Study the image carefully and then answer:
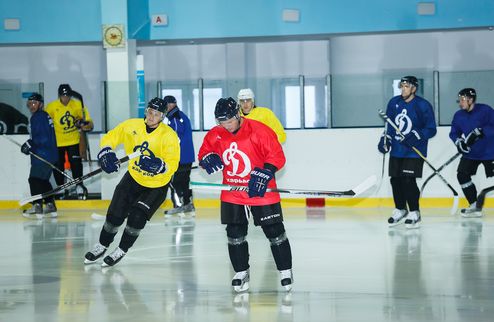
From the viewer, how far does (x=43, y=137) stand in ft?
35.8

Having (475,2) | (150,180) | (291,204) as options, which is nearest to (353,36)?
(475,2)

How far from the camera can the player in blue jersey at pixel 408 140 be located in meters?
9.00

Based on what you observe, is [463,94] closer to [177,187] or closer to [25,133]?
[177,187]

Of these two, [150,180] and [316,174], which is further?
[316,174]

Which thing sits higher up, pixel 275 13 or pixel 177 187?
pixel 275 13

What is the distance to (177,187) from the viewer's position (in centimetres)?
1097

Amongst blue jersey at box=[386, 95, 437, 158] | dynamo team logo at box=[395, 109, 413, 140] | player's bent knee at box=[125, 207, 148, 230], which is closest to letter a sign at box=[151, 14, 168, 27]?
blue jersey at box=[386, 95, 437, 158]

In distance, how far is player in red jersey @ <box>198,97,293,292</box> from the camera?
5.72 m

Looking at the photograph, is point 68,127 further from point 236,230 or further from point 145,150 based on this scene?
point 236,230

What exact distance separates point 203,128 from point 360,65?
3520mm

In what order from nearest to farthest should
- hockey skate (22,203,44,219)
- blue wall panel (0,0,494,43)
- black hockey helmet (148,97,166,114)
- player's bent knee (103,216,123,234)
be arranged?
black hockey helmet (148,97,166,114)
player's bent knee (103,216,123,234)
hockey skate (22,203,44,219)
blue wall panel (0,0,494,43)

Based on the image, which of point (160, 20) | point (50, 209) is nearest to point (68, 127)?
point (50, 209)

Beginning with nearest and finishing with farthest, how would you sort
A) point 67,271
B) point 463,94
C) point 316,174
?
point 67,271, point 463,94, point 316,174

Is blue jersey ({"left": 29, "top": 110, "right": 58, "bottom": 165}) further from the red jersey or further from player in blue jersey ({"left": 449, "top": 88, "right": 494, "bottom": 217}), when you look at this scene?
the red jersey
